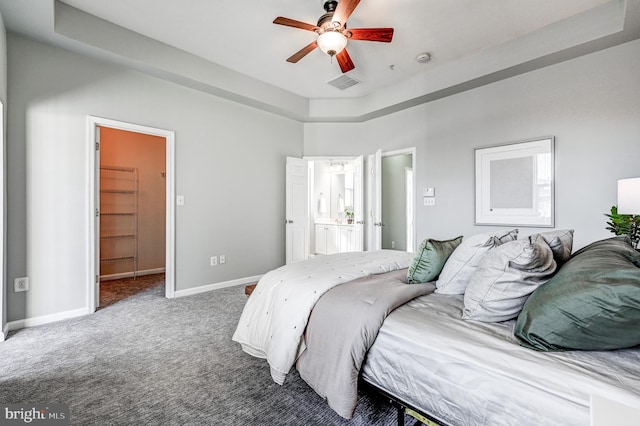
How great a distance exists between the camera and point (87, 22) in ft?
9.56

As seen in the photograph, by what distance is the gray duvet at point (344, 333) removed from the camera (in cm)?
136

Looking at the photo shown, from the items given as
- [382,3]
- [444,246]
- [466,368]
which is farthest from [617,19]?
[466,368]

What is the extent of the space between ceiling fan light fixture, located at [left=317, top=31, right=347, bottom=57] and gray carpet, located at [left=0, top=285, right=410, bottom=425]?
2617 millimetres

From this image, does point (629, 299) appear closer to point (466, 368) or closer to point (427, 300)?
point (466, 368)

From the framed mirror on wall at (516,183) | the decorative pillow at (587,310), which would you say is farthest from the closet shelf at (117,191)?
the decorative pillow at (587,310)

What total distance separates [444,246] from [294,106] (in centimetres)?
367

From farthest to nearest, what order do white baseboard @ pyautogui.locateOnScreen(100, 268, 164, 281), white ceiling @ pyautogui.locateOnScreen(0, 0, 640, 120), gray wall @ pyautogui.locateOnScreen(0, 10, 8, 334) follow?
white baseboard @ pyautogui.locateOnScreen(100, 268, 164, 281) → white ceiling @ pyautogui.locateOnScreen(0, 0, 640, 120) → gray wall @ pyautogui.locateOnScreen(0, 10, 8, 334)

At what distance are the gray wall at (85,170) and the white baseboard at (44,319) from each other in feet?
0.13

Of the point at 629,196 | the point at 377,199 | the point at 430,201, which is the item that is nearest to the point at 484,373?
the point at 629,196

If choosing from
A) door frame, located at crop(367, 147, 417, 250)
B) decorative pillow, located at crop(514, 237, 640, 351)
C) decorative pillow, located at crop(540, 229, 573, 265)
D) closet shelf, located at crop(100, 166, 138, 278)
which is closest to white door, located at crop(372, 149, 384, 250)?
door frame, located at crop(367, 147, 417, 250)

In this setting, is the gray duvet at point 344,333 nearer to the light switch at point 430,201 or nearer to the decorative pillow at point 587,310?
the decorative pillow at point 587,310

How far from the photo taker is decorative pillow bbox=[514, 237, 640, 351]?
0.88 metres

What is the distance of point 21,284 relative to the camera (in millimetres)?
2801

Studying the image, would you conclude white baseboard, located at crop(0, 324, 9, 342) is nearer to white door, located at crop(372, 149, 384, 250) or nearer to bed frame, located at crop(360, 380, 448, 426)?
bed frame, located at crop(360, 380, 448, 426)
